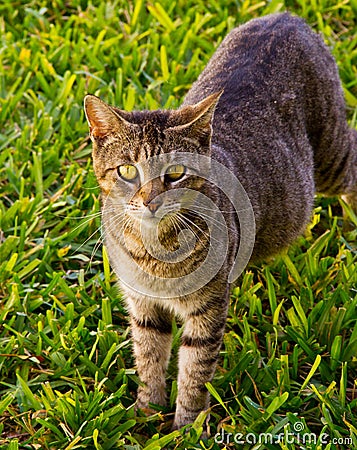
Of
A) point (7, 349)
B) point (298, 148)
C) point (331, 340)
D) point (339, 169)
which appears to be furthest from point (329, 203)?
point (7, 349)

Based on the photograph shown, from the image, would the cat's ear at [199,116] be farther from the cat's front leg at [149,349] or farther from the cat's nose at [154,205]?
the cat's front leg at [149,349]

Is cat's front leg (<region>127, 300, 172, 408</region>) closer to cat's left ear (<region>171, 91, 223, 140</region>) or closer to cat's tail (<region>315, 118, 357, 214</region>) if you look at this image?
cat's left ear (<region>171, 91, 223, 140</region>)

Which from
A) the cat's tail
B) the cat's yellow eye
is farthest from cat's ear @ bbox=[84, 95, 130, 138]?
the cat's tail

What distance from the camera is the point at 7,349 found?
360cm

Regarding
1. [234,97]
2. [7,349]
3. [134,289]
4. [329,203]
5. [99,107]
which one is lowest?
[329,203]

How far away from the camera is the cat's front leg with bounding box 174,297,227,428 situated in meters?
3.29

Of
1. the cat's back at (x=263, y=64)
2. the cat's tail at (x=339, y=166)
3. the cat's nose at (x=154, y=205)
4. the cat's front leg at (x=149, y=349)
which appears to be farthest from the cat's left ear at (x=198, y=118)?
the cat's tail at (x=339, y=166)

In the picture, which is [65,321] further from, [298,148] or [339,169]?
[339,169]

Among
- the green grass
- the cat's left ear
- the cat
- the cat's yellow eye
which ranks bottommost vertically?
the green grass

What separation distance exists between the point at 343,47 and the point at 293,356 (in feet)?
9.25

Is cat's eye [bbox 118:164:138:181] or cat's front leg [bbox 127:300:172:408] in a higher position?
cat's eye [bbox 118:164:138:181]

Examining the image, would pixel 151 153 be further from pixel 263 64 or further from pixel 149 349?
pixel 263 64

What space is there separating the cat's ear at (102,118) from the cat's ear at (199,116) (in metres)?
0.23

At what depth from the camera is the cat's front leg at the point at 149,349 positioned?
3.50 meters
